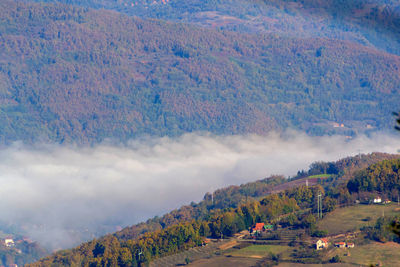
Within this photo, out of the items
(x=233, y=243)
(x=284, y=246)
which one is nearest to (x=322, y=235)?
(x=284, y=246)

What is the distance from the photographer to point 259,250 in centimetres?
9681

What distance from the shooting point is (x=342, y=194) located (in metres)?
121

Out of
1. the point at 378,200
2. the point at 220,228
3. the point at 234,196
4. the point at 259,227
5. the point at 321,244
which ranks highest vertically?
the point at 234,196

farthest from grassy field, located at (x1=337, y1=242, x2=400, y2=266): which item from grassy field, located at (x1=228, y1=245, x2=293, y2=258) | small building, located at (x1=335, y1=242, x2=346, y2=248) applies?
grassy field, located at (x1=228, y1=245, x2=293, y2=258)

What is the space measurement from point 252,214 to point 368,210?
57.5 feet

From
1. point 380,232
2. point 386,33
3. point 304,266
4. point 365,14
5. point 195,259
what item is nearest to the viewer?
point 386,33

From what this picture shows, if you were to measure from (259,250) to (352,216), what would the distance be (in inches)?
642

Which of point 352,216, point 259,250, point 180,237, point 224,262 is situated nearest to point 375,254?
point 259,250

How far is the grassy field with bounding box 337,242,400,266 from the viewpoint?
82.2 m

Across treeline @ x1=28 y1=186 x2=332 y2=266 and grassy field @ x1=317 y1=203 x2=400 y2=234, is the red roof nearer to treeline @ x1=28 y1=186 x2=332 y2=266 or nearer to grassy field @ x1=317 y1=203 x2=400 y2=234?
treeline @ x1=28 y1=186 x2=332 y2=266

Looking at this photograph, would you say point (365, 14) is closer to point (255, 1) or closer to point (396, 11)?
point (396, 11)

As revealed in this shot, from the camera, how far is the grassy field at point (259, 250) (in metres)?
94.4

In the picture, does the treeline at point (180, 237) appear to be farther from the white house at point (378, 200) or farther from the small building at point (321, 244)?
the white house at point (378, 200)

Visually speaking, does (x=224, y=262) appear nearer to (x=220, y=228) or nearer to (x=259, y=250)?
(x=259, y=250)
